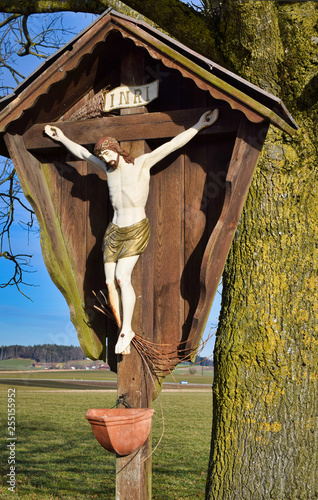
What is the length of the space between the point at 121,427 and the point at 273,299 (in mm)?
1392

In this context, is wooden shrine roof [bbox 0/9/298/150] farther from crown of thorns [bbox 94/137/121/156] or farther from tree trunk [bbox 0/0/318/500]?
tree trunk [bbox 0/0/318/500]

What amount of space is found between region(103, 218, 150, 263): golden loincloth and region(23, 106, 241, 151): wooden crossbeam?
1.85 ft

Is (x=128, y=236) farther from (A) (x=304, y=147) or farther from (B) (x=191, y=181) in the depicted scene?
(A) (x=304, y=147)

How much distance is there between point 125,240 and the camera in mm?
3340

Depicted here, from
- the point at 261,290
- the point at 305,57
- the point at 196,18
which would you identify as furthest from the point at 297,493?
the point at 196,18

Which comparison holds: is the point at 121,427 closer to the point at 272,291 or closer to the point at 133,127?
the point at 272,291

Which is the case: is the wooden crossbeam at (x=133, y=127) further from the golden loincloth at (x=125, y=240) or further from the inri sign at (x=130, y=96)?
the golden loincloth at (x=125, y=240)

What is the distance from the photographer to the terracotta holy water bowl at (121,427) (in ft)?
9.87

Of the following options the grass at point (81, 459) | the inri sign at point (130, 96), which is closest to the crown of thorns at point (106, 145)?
the inri sign at point (130, 96)

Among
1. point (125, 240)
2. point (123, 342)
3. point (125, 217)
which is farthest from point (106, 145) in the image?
point (123, 342)

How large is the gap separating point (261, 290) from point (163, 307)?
795mm

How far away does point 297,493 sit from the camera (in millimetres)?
3678

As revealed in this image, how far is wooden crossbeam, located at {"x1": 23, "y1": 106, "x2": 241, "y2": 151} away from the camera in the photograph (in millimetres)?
3316

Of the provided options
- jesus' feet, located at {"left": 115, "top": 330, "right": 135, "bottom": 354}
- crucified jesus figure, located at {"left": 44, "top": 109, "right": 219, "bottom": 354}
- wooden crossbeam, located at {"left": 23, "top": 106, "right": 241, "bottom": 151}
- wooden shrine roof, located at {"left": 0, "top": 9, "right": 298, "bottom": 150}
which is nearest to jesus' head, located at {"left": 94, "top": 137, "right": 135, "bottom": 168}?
crucified jesus figure, located at {"left": 44, "top": 109, "right": 219, "bottom": 354}
